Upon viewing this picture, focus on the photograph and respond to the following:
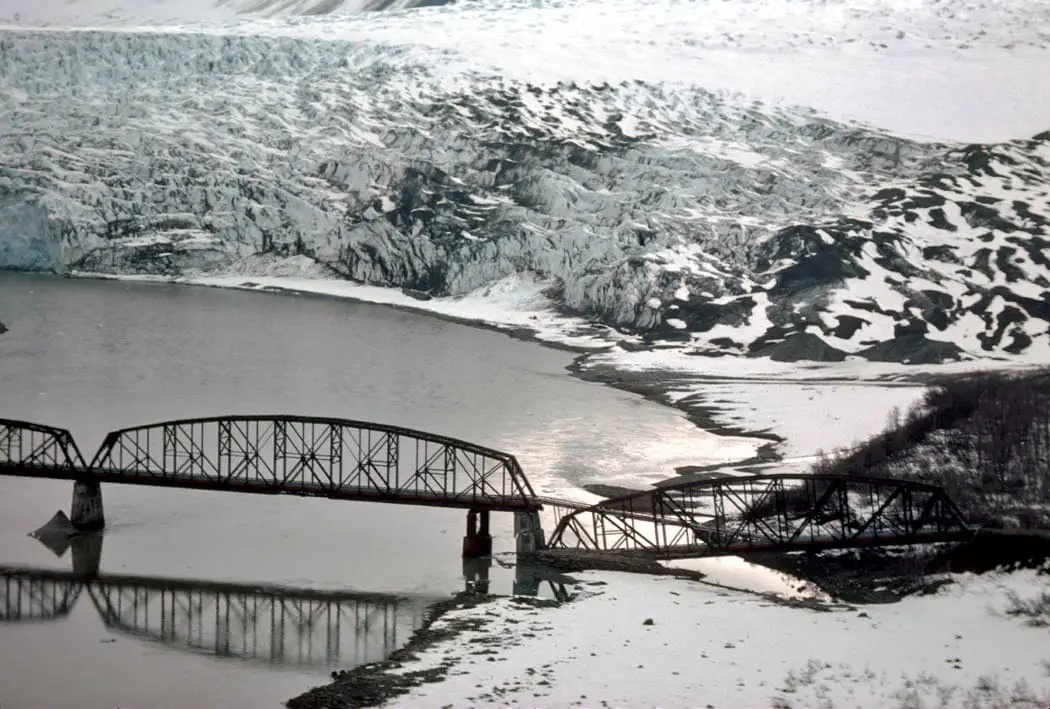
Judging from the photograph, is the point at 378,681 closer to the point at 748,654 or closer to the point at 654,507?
the point at 748,654

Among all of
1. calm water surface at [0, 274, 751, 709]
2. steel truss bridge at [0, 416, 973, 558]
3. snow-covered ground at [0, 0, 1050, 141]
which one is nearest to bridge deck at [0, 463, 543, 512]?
steel truss bridge at [0, 416, 973, 558]

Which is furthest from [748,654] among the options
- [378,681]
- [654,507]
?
[654,507]

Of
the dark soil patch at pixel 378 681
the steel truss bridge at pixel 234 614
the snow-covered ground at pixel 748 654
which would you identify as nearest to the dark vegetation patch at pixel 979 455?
the snow-covered ground at pixel 748 654

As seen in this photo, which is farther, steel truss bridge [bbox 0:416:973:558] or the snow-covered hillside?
the snow-covered hillside

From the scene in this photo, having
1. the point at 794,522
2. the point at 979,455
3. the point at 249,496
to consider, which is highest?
the point at 979,455

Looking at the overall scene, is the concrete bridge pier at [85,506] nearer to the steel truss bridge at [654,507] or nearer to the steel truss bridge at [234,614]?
the steel truss bridge at [654,507]

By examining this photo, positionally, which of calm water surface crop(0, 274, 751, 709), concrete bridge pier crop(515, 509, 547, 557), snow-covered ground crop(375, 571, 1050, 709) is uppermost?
snow-covered ground crop(375, 571, 1050, 709)

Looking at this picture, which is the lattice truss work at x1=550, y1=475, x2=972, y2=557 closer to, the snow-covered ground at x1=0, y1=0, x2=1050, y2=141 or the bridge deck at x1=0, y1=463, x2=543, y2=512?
the bridge deck at x1=0, y1=463, x2=543, y2=512

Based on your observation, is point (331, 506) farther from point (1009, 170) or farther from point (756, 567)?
point (1009, 170)

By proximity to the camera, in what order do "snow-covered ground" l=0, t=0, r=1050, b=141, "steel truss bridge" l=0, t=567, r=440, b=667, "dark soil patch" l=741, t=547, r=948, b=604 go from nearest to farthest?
"steel truss bridge" l=0, t=567, r=440, b=667
"dark soil patch" l=741, t=547, r=948, b=604
"snow-covered ground" l=0, t=0, r=1050, b=141
